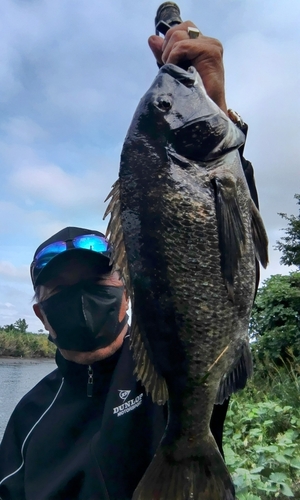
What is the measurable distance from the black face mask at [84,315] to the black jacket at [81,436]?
0.20m

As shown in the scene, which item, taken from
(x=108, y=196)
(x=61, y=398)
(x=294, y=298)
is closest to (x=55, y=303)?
(x=61, y=398)

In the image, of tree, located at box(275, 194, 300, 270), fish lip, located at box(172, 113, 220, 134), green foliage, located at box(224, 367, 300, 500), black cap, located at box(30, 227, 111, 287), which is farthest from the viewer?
tree, located at box(275, 194, 300, 270)

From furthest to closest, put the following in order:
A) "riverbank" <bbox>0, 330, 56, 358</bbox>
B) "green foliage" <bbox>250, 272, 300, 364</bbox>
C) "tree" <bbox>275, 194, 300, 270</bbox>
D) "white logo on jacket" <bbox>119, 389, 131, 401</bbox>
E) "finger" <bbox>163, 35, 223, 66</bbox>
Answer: "riverbank" <bbox>0, 330, 56, 358</bbox> < "tree" <bbox>275, 194, 300, 270</bbox> < "green foliage" <bbox>250, 272, 300, 364</bbox> < "white logo on jacket" <bbox>119, 389, 131, 401</bbox> < "finger" <bbox>163, 35, 223, 66</bbox>

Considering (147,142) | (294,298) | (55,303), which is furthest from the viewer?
(294,298)

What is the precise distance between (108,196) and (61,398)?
1522 millimetres

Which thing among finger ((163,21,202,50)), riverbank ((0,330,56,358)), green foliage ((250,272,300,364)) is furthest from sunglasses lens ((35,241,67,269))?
riverbank ((0,330,56,358))

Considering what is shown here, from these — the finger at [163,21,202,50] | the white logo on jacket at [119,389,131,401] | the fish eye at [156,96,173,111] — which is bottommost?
the white logo on jacket at [119,389,131,401]

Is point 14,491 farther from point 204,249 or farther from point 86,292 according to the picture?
point 204,249

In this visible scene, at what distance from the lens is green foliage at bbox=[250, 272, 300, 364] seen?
10094mm

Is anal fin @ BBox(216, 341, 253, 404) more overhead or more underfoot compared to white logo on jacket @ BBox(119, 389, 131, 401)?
more overhead

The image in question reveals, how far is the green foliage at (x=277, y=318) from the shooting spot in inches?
397

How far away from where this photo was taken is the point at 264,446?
11.6 feet

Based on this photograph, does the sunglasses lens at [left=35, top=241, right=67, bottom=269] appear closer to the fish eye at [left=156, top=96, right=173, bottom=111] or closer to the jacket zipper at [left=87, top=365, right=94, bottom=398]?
the jacket zipper at [left=87, top=365, right=94, bottom=398]

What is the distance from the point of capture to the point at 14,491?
102 inches
